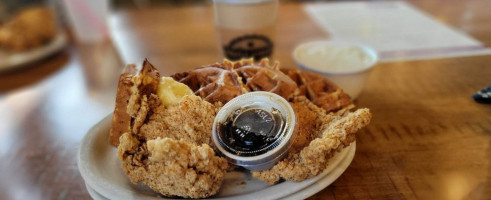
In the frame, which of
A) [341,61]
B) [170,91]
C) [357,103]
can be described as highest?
[170,91]

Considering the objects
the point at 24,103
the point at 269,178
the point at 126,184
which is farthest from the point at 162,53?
the point at 269,178

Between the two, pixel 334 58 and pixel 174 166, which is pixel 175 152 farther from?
pixel 334 58

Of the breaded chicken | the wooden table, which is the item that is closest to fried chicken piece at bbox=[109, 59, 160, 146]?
the breaded chicken

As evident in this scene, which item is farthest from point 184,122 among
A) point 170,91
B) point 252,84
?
point 252,84

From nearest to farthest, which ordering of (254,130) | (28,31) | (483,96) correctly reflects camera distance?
(254,130)
(483,96)
(28,31)

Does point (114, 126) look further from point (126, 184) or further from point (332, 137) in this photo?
point (332, 137)

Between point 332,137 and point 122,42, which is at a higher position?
point 332,137

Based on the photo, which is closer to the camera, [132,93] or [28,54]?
[132,93]
